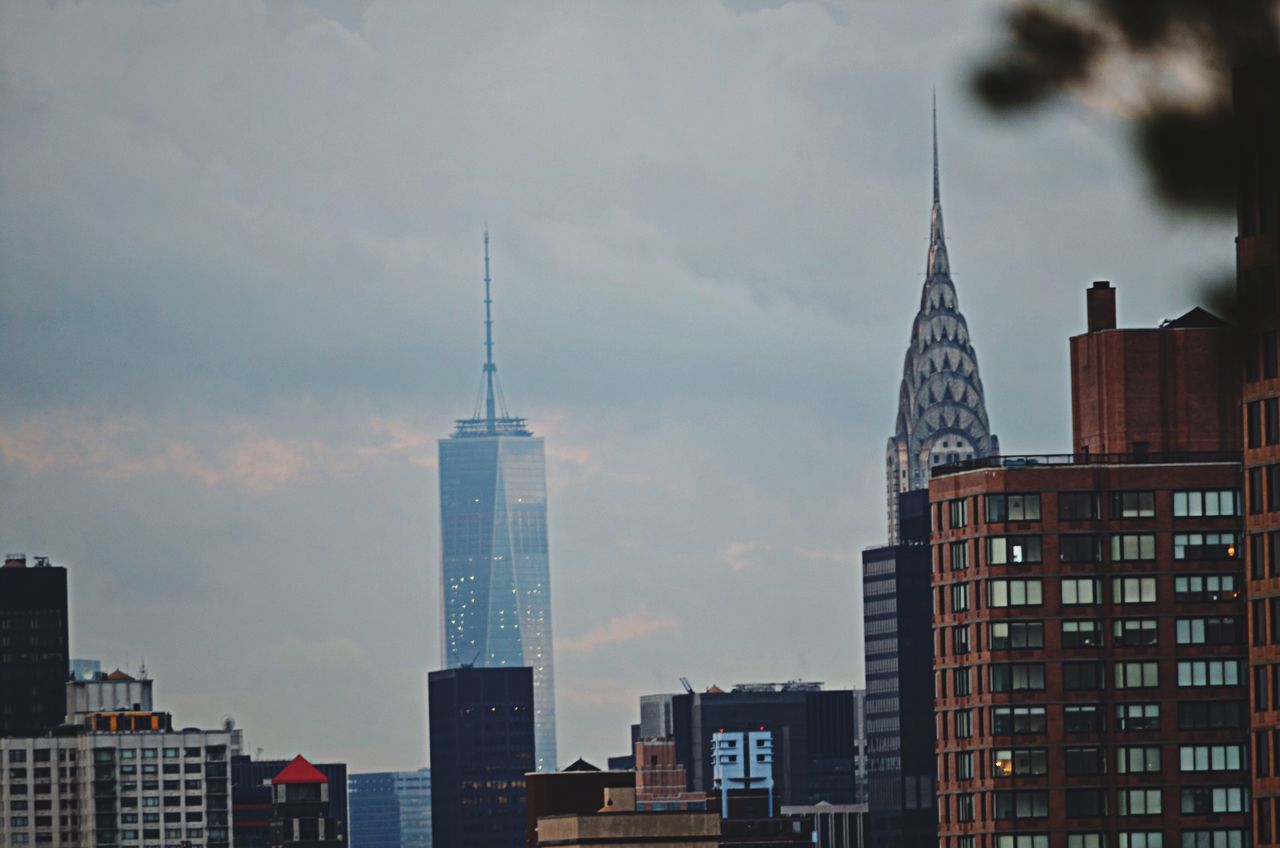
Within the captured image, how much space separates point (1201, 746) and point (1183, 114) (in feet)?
628

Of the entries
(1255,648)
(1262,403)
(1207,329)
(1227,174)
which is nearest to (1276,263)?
(1207,329)

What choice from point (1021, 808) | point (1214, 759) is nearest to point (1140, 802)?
point (1214, 759)

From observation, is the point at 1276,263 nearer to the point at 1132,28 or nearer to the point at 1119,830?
the point at 1132,28

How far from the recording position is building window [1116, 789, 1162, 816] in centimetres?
19750

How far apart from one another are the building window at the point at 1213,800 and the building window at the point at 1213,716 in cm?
438

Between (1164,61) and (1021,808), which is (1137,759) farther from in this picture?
(1164,61)

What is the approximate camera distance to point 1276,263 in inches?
690

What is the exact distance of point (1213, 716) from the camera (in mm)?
199000

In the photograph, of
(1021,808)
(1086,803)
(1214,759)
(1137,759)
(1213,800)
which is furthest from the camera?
(1137,759)

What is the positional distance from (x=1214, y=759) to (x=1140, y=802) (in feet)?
19.3

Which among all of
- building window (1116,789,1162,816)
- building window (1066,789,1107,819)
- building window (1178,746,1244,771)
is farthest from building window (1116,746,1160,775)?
building window (1066,789,1107,819)

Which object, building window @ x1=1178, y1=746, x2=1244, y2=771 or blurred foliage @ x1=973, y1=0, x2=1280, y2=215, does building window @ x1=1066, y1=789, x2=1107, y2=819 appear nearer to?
building window @ x1=1178, y1=746, x2=1244, y2=771

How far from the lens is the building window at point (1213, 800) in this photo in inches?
7726

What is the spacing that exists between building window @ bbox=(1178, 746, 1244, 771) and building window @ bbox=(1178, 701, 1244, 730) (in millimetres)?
1520
